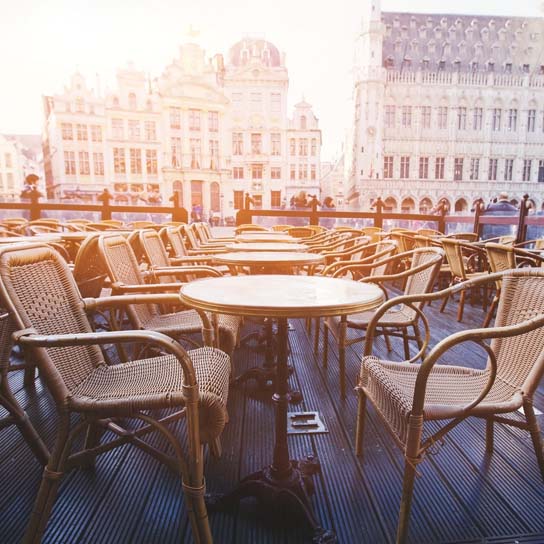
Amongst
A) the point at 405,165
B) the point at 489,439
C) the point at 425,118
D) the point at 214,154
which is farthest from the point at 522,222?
the point at 425,118

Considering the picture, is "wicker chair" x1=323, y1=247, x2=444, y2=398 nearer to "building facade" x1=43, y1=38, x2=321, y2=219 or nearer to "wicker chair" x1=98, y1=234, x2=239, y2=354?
"wicker chair" x1=98, y1=234, x2=239, y2=354

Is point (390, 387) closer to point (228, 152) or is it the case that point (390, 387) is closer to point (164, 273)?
point (164, 273)

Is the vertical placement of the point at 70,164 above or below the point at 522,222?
above

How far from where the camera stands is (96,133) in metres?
33.0

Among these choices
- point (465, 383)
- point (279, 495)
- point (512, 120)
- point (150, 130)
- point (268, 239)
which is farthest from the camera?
point (512, 120)

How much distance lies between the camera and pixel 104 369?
1.60 m

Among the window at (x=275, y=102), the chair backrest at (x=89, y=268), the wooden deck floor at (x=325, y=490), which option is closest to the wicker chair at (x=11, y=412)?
the wooden deck floor at (x=325, y=490)

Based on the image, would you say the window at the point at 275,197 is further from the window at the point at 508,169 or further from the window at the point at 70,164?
the window at the point at 508,169

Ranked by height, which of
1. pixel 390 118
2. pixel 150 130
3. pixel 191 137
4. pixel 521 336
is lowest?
pixel 521 336

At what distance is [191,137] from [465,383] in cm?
3529

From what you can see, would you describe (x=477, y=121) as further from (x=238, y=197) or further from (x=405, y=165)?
(x=238, y=197)

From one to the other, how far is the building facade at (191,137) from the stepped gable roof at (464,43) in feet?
42.4

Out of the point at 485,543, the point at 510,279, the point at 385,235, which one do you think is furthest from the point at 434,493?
the point at 385,235

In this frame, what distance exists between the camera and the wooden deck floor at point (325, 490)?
4.60ft
